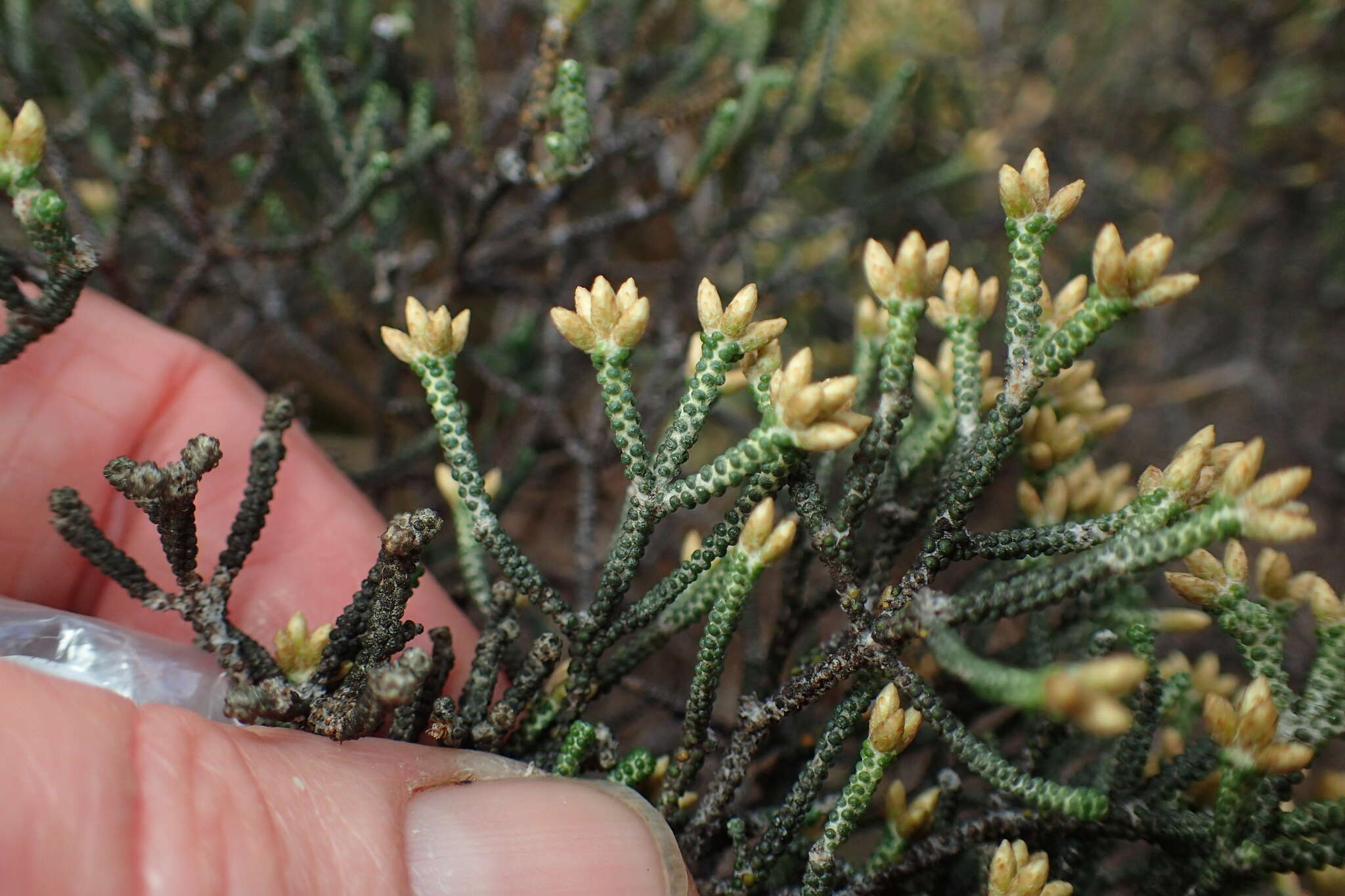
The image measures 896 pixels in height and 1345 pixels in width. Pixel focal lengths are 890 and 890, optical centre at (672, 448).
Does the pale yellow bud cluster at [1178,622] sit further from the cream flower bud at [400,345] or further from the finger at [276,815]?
the cream flower bud at [400,345]

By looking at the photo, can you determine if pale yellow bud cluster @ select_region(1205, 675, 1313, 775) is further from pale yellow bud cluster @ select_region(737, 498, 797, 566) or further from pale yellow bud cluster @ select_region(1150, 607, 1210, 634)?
pale yellow bud cluster @ select_region(737, 498, 797, 566)

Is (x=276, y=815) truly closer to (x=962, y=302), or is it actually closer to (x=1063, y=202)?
(x=962, y=302)

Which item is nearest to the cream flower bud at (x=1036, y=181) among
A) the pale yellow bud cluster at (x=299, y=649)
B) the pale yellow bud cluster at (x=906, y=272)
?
the pale yellow bud cluster at (x=906, y=272)

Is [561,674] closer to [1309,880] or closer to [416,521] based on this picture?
[416,521]

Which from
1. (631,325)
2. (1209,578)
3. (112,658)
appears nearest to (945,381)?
(1209,578)

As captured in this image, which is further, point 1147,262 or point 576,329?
point 576,329

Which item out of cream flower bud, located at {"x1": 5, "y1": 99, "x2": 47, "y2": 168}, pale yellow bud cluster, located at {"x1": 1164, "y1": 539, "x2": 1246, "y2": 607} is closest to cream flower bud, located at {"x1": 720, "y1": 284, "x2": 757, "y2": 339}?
pale yellow bud cluster, located at {"x1": 1164, "y1": 539, "x2": 1246, "y2": 607}

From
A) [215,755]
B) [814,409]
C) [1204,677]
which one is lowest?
[1204,677]
